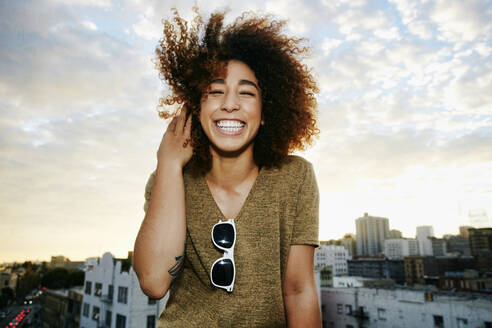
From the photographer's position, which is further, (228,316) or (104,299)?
(104,299)

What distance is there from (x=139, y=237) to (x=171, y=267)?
203 millimetres

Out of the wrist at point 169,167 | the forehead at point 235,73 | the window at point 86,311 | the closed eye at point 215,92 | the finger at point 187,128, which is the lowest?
the window at point 86,311

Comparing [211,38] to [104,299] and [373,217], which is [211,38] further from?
[373,217]

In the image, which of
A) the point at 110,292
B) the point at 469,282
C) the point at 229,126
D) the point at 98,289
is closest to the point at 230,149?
the point at 229,126

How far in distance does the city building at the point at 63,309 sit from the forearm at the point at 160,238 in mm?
30005

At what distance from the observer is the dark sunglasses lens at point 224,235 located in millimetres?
1366

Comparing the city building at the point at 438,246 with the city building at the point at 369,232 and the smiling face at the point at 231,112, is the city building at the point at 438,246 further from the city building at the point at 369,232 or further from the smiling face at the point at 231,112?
the smiling face at the point at 231,112

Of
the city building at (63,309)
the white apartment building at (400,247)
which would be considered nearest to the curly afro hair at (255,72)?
the city building at (63,309)

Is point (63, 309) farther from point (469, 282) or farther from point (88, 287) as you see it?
point (469, 282)

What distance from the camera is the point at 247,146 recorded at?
1654 millimetres

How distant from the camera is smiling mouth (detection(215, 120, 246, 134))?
158 cm

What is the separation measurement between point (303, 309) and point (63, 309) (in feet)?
119

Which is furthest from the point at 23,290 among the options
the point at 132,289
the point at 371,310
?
the point at 371,310

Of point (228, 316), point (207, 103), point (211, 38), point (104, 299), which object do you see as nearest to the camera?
point (228, 316)
